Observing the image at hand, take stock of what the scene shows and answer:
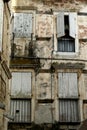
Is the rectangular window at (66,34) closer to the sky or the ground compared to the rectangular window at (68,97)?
closer to the sky

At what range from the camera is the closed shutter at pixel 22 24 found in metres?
16.2

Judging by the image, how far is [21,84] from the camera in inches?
597

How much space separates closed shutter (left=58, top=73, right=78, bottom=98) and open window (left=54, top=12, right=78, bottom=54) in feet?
4.52

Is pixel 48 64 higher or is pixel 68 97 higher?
pixel 48 64

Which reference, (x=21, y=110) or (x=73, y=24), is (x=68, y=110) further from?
(x=73, y=24)

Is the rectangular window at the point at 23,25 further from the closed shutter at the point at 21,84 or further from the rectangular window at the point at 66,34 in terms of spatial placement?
the closed shutter at the point at 21,84

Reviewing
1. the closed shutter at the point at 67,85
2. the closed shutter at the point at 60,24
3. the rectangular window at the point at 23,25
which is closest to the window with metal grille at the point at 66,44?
the closed shutter at the point at 60,24

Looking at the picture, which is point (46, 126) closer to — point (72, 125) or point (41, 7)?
point (72, 125)

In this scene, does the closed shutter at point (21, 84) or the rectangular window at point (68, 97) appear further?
the closed shutter at point (21, 84)

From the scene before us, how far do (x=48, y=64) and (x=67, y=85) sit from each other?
1.48 metres

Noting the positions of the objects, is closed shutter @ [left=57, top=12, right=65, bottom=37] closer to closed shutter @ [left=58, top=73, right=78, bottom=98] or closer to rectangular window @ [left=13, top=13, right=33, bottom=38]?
rectangular window @ [left=13, top=13, right=33, bottom=38]

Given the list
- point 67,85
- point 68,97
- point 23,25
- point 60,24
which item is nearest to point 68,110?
point 68,97

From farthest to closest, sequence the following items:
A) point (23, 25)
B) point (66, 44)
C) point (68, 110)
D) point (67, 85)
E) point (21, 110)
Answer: point (23, 25), point (66, 44), point (67, 85), point (68, 110), point (21, 110)

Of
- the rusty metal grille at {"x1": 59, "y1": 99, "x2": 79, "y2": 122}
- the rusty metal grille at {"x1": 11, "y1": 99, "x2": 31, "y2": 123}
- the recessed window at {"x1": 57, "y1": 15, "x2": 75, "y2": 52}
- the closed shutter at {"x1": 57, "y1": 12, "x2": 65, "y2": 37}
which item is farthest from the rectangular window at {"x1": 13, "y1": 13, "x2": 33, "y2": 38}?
the rusty metal grille at {"x1": 59, "y1": 99, "x2": 79, "y2": 122}
